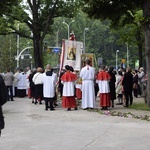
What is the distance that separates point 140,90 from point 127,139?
18.6 m

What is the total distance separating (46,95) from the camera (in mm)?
17766

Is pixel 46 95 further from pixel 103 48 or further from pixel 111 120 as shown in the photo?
pixel 103 48

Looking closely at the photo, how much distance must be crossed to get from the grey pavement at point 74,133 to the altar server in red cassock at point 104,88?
2.83 metres

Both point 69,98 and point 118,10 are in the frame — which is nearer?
point 69,98

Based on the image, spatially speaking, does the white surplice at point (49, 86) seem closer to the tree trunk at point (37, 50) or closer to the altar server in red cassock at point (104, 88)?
the altar server in red cassock at point (104, 88)

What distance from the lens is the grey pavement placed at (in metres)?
9.23

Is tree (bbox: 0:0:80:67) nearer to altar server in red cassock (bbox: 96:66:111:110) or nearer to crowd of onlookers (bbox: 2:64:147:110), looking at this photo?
crowd of onlookers (bbox: 2:64:147:110)

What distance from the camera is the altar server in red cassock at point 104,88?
704 inches

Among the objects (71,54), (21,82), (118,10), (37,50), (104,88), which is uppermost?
(118,10)

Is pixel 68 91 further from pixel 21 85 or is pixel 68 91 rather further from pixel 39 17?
pixel 39 17

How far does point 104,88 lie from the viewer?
1797 cm

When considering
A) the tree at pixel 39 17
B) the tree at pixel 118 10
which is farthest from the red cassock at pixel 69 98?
the tree at pixel 39 17

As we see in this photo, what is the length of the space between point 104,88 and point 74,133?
7.25 metres

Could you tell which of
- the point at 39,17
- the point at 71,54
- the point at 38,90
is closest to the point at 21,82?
the point at 39,17
